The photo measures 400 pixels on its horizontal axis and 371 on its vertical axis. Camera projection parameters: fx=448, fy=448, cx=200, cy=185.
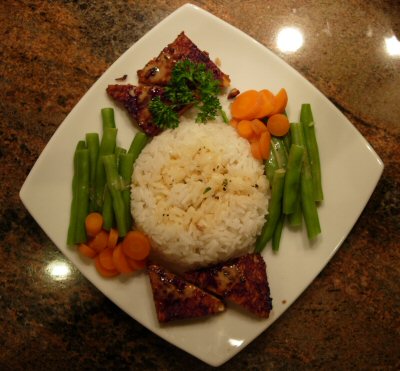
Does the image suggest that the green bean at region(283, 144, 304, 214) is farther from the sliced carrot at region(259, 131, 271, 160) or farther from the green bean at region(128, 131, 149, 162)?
the green bean at region(128, 131, 149, 162)

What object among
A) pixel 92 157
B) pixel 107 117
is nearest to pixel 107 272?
pixel 92 157

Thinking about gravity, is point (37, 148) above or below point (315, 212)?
above

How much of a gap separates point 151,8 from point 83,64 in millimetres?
589

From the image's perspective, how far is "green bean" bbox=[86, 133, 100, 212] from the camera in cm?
254

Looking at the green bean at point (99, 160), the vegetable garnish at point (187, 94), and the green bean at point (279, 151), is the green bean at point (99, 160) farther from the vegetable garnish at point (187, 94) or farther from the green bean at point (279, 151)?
the green bean at point (279, 151)

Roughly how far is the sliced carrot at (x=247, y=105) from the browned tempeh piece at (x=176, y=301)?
1.00 metres

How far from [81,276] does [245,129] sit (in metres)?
1.32

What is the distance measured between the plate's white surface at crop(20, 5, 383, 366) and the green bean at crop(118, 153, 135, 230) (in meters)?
0.15

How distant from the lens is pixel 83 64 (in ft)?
9.55

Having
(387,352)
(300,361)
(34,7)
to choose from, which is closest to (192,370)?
(300,361)

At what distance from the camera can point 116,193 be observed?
248 centimetres

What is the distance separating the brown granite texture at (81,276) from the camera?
2643mm

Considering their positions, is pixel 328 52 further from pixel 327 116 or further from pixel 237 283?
pixel 237 283

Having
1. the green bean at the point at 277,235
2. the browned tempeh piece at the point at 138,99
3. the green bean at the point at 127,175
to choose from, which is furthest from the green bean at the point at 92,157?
the green bean at the point at 277,235
